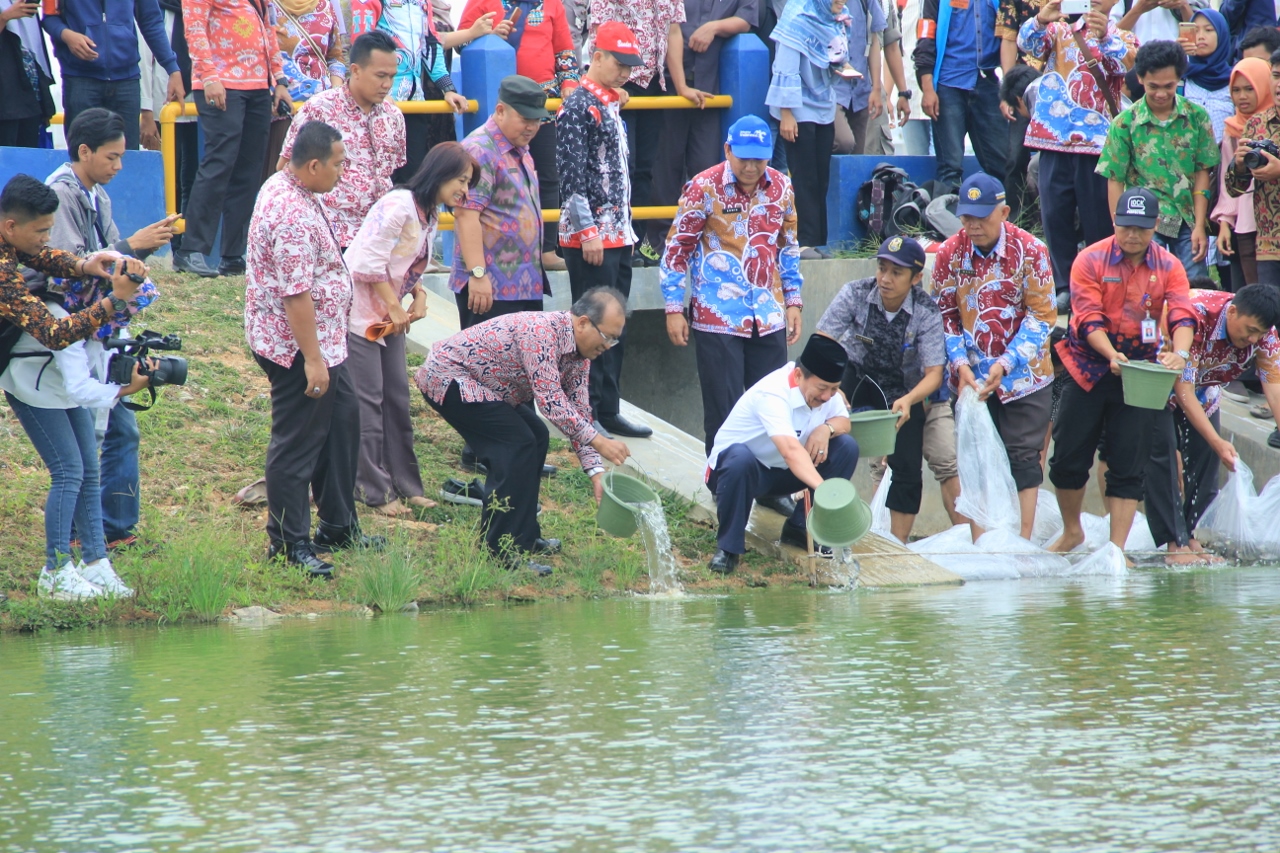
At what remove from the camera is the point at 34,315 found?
5.92m

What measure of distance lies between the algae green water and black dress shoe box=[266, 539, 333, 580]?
17.1 inches

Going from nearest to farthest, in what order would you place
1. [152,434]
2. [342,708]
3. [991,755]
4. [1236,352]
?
[991,755] → [342,708] → [152,434] → [1236,352]

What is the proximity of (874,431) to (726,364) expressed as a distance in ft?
3.28

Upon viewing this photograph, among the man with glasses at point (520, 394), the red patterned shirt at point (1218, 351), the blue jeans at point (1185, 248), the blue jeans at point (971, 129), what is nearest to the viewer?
the man with glasses at point (520, 394)

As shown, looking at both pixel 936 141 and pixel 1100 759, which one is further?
pixel 936 141

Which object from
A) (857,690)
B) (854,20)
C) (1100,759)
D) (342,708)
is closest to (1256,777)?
(1100,759)

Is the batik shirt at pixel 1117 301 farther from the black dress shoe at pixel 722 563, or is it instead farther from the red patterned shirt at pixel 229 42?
the red patterned shirt at pixel 229 42

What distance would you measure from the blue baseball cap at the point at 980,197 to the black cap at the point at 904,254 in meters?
0.32

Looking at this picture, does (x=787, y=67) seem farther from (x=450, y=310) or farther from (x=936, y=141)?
(x=450, y=310)

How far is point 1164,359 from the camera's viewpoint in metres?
7.85

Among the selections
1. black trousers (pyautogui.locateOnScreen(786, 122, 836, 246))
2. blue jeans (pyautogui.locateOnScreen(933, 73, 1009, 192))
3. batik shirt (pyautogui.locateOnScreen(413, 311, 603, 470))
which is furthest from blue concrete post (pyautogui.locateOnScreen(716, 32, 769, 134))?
batik shirt (pyautogui.locateOnScreen(413, 311, 603, 470))

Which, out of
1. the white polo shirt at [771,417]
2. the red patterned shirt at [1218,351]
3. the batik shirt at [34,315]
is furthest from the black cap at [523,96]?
the red patterned shirt at [1218,351]

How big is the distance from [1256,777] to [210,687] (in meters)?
2.99

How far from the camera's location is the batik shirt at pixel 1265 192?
9.11m
